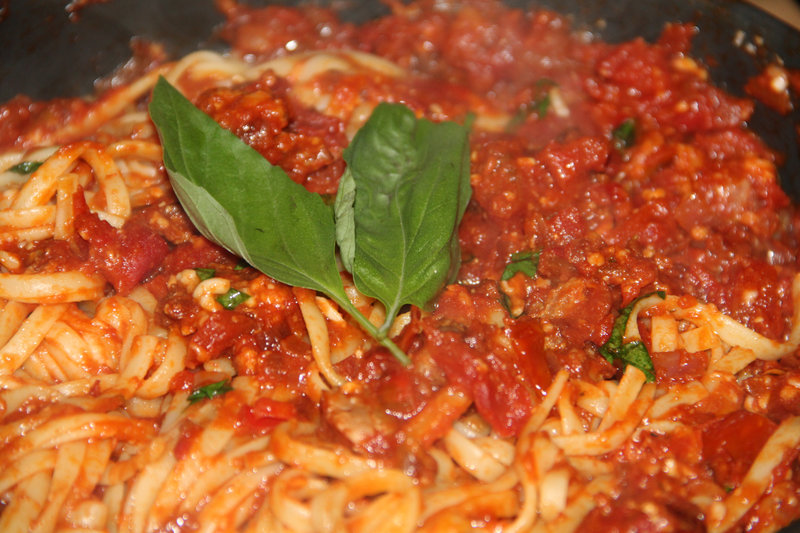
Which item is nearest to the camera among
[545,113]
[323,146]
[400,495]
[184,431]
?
[400,495]

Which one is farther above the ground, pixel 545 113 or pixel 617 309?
pixel 545 113

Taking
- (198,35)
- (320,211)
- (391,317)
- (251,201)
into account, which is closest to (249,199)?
(251,201)

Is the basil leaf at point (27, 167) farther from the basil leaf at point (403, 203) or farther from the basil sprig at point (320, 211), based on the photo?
the basil leaf at point (403, 203)

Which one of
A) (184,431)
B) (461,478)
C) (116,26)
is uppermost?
(116,26)

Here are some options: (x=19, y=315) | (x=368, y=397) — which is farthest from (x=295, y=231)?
(x=19, y=315)

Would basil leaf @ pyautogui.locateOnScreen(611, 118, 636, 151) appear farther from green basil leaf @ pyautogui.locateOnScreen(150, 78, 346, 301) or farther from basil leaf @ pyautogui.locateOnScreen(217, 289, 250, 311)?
basil leaf @ pyautogui.locateOnScreen(217, 289, 250, 311)

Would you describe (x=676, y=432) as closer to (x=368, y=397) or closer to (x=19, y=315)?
(x=368, y=397)

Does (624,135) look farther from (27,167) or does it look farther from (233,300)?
(27,167)
